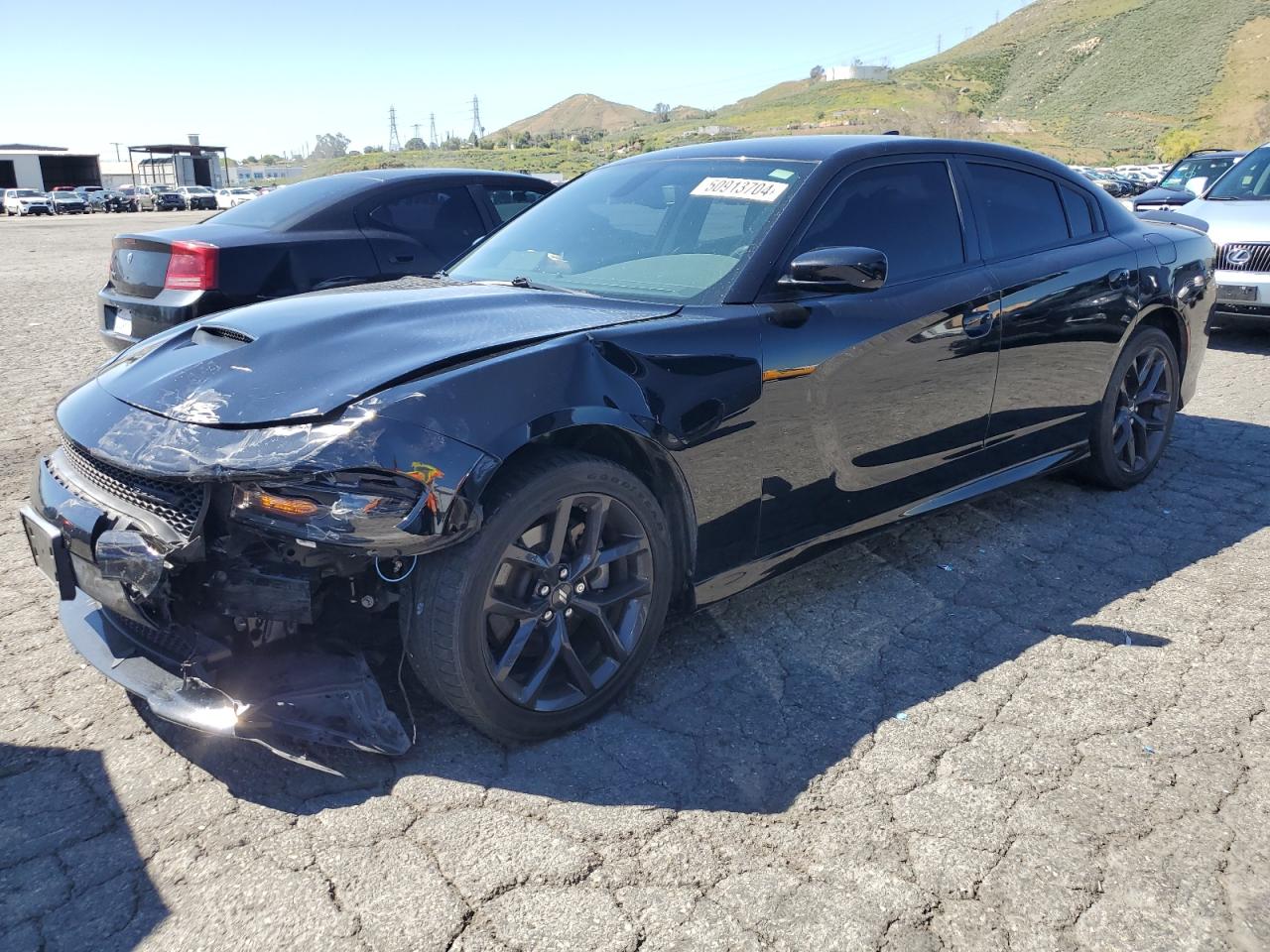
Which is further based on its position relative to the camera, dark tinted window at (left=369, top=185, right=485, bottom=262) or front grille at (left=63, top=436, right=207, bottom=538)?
dark tinted window at (left=369, top=185, right=485, bottom=262)

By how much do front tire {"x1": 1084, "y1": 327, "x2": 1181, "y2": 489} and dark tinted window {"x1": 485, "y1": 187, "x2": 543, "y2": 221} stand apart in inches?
152

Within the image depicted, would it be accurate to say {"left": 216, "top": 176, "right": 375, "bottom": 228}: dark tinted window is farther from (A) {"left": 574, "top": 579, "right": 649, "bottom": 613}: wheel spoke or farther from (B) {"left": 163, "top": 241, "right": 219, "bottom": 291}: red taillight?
(A) {"left": 574, "top": 579, "right": 649, "bottom": 613}: wheel spoke

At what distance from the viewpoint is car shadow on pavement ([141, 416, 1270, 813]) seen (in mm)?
2553

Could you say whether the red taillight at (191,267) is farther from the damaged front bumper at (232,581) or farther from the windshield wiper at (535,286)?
the damaged front bumper at (232,581)

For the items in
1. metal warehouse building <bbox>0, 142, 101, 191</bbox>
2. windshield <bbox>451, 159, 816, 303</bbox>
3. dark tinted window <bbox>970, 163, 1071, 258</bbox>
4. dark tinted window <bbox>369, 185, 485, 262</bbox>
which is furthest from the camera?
metal warehouse building <bbox>0, 142, 101, 191</bbox>

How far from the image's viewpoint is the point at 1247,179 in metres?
9.05

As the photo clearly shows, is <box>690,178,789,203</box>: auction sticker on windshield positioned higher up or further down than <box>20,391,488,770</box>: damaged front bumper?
higher up

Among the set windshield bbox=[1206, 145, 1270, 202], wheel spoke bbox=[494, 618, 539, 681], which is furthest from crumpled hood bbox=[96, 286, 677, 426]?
windshield bbox=[1206, 145, 1270, 202]

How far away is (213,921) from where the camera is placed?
6.69 ft

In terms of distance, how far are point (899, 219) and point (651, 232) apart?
0.93 meters

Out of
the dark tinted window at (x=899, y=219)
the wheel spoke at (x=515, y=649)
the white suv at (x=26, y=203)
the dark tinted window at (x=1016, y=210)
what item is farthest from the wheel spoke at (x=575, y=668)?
the white suv at (x=26, y=203)

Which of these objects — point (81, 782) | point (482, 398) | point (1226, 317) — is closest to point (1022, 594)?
point (482, 398)

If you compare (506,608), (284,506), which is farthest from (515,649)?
(284,506)

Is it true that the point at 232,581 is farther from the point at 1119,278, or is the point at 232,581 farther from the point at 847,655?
the point at 1119,278
